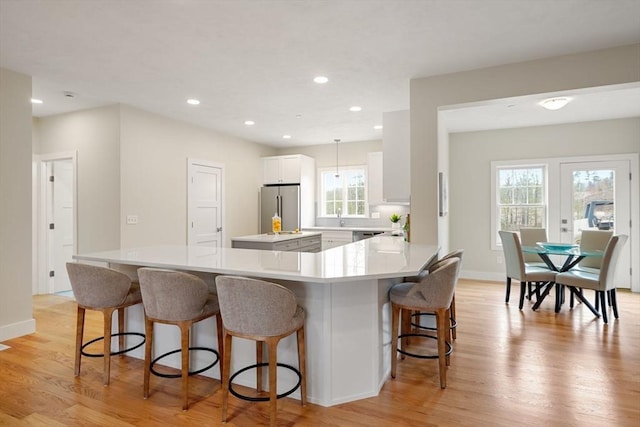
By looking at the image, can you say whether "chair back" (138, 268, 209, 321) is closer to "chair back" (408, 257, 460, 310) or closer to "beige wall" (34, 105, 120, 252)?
"chair back" (408, 257, 460, 310)

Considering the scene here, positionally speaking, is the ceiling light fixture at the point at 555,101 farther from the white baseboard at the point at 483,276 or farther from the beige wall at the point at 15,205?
the beige wall at the point at 15,205

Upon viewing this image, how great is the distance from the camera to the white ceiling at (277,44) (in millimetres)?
2523

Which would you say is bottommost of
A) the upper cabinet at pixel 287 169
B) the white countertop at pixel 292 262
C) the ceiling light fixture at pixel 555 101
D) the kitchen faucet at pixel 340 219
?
the white countertop at pixel 292 262

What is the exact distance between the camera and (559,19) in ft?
8.76

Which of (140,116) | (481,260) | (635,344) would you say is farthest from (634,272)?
(140,116)

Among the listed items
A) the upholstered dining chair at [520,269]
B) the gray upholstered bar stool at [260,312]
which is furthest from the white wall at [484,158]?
the gray upholstered bar stool at [260,312]

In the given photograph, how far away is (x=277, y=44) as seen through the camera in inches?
120

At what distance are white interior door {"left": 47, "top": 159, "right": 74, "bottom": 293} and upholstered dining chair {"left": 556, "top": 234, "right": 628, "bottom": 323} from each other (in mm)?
→ 6662

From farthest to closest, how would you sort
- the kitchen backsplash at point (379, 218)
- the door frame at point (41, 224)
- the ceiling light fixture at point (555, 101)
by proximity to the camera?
1. the kitchen backsplash at point (379, 218)
2. the door frame at point (41, 224)
3. the ceiling light fixture at point (555, 101)

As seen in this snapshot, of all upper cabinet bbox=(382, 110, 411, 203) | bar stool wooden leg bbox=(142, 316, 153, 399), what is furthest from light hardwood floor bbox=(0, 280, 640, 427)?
upper cabinet bbox=(382, 110, 411, 203)

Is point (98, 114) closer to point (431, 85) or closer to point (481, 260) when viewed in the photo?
point (431, 85)

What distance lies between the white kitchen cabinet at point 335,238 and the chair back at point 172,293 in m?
4.54

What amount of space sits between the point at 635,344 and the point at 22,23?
5737 millimetres

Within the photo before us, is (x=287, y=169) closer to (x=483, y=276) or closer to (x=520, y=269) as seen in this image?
(x=483, y=276)
